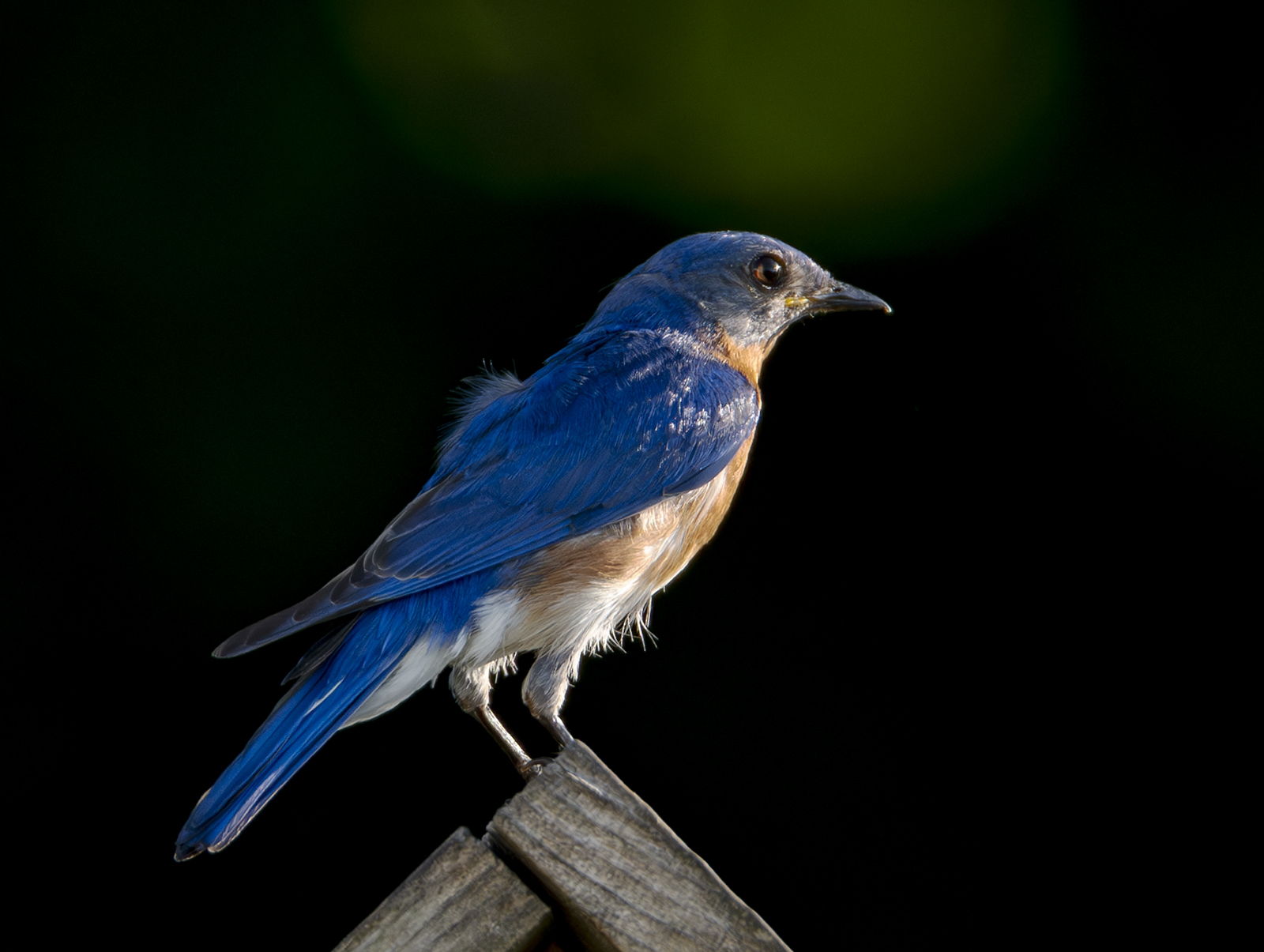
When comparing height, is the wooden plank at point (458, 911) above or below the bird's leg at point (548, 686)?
above

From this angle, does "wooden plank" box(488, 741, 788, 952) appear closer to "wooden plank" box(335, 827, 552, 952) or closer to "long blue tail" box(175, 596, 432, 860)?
"wooden plank" box(335, 827, 552, 952)

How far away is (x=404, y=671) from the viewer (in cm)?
256

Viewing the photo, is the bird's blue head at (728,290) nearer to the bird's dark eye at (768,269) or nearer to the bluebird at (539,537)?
the bird's dark eye at (768,269)

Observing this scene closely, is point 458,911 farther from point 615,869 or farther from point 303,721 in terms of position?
point 303,721

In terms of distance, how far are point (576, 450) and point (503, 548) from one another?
1.03 ft

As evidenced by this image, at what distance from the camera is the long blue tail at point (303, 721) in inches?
79.0

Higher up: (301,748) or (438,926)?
(301,748)

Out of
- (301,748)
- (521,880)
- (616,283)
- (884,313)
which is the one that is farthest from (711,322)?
(521,880)

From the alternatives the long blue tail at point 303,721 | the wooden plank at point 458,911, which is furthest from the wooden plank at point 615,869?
the long blue tail at point 303,721

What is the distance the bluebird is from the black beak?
42 cm

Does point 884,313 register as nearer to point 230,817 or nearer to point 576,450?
point 576,450

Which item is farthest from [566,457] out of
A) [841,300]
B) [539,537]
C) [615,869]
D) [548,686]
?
[615,869]

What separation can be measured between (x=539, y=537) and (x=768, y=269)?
3.91 ft

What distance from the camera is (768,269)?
3.34 m
